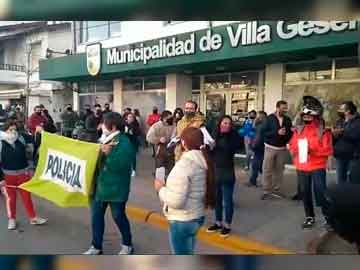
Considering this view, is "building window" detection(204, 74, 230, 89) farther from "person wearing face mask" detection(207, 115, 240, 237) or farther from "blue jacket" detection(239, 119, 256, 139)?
"person wearing face mask" detection(207, 115, 240, 237)

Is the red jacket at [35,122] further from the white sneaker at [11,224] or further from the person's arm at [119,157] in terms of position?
the person's arm at [119,157]

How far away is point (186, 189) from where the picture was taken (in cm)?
347

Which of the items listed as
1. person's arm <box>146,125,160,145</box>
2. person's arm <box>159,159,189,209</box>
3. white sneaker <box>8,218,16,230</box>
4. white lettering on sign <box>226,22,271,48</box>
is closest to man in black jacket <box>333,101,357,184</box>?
person's arm <box>146,125,160,145</box>

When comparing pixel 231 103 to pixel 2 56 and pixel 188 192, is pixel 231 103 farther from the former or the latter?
pixel 2 56

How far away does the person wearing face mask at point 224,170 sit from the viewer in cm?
563

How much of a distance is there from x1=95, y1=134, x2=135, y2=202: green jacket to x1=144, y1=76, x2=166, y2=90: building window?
11222 mm


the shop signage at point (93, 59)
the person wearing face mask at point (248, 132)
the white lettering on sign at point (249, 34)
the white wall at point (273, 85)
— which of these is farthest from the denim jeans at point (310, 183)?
the shop signage at point (93, 59)

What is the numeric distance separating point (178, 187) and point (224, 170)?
2270mm

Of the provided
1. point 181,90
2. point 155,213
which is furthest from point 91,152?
point 181,90

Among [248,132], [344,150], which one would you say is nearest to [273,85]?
[248,132]

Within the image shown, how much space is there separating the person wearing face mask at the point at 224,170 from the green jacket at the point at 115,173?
4.49ft

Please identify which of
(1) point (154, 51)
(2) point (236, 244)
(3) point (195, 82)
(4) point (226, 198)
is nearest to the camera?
(2) point (236, 244)

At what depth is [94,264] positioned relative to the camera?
125 cm

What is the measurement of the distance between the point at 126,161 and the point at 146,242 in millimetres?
1475
